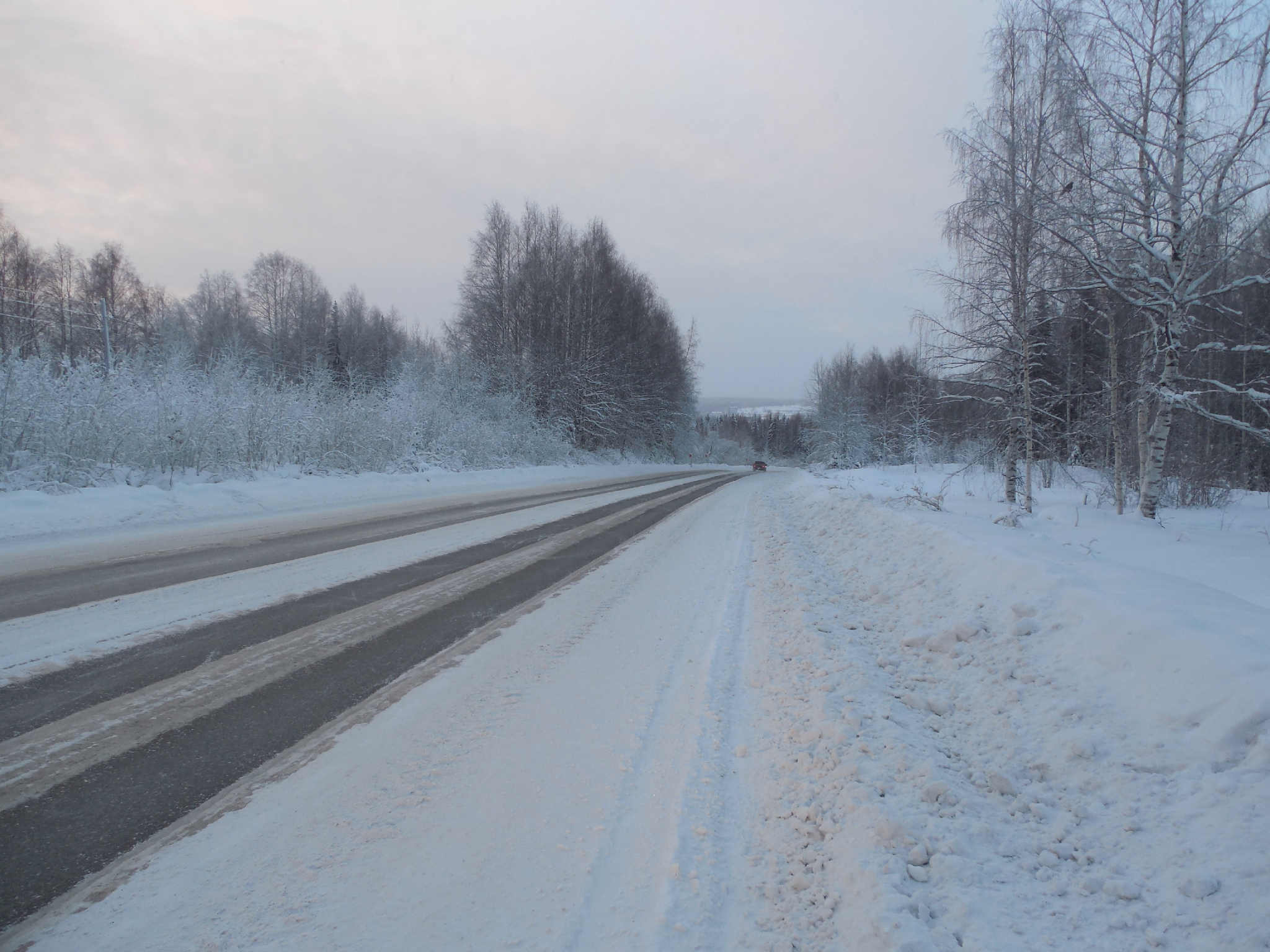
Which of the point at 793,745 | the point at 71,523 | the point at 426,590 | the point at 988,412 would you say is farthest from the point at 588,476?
the point at 793,745

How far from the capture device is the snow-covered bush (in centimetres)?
973

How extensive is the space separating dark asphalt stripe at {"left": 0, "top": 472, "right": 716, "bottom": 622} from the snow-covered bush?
195 inches

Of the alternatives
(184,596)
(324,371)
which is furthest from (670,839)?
(324,371)

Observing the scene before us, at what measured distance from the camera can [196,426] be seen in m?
11.9

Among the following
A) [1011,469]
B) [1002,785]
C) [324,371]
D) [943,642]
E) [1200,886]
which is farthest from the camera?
[324,371]

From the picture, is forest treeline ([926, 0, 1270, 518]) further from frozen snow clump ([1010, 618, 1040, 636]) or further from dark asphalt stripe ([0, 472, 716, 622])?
dark asphalt stripe ([0, 472, 716, 622])

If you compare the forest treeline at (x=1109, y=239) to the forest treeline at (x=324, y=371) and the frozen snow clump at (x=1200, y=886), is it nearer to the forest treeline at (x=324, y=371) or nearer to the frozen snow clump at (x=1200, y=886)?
the frozen snow clump at (x=1200, y=886)

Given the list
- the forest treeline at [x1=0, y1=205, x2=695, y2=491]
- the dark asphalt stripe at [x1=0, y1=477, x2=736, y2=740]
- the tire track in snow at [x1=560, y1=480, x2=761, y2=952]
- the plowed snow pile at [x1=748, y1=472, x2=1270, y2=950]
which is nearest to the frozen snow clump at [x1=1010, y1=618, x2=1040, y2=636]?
the plowed snow pile at [x1=748, y1=472, x2=1270, y2=950]

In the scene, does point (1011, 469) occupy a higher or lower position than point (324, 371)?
lower

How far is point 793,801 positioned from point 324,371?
68.0 feet

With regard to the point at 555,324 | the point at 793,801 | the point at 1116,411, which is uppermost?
the point at 555,324

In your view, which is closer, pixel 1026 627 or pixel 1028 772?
pixel 1028 772

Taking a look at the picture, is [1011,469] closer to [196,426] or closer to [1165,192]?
[1165,192]

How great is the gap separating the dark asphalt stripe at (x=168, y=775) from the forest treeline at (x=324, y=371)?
932cm
